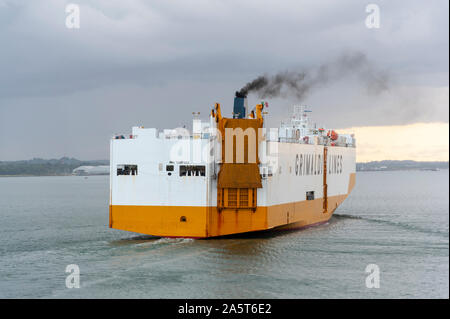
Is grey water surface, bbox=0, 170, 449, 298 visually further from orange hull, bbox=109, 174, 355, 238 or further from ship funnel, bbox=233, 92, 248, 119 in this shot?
ship funnel, bbox=233, 92, 248, 119

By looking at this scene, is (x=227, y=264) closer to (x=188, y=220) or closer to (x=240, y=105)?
(x=188, y=220)

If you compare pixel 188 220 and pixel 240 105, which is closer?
pixel 188 220

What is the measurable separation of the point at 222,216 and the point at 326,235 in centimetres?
761

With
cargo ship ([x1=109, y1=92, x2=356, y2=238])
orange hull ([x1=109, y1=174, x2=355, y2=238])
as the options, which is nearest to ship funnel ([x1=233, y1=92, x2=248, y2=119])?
cargo ship ([x1=109, y1=92, x2=356, y2=238])

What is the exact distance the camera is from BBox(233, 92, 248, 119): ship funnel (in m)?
27.9

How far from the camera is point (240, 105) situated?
28.5 m

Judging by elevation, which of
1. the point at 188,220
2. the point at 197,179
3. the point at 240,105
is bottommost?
the point at 188,220

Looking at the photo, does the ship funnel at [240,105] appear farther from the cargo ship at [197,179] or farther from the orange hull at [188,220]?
the orange hull at [188,220]

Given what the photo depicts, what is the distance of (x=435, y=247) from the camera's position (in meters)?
25.5

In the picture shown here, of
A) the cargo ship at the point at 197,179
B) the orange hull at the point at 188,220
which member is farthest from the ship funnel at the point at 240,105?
the orange hull at the point at 188,220

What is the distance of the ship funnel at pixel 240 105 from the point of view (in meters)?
27.9

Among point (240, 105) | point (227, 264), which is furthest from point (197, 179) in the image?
point (240, 105)
